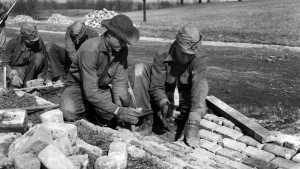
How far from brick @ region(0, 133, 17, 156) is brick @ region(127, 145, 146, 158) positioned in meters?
1.25

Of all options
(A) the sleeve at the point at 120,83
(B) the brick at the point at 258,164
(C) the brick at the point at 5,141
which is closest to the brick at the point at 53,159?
(C) the brick at the point at 5,141

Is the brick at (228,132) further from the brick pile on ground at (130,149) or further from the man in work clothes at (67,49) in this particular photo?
the man in work clothes at (67,49)

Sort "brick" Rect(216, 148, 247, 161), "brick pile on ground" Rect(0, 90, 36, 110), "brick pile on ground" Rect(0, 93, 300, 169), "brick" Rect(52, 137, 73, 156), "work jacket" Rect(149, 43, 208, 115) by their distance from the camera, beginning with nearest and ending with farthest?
"brick pile on ground" Rect(0, 93, 300, 169) → "brick" Rect(52, 137, 73, 156) → "brick" Rect(216, 148, 247, 161) → "work jacket" Rect(149, 43, 208, 115) → "brick pile on ground" Rect(0, 90, 36, 110)

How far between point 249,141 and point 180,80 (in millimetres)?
1249

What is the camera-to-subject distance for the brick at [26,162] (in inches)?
120

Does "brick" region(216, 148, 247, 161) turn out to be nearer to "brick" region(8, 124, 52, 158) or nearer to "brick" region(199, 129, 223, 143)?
"brick" region(199, 129, 223, 143)

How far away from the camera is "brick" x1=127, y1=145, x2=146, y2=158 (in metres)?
3.64

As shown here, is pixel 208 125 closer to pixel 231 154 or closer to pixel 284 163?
pixel 231 154

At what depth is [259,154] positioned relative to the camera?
159 inches

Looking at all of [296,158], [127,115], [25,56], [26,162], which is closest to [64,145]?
[26,162]

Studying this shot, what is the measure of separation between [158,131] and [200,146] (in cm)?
82

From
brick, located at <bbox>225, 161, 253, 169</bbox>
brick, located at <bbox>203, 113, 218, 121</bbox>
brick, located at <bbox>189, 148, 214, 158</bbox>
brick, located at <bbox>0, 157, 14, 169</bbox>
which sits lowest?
brick, located at <bbox>189, 148, 214, 158</bbox>

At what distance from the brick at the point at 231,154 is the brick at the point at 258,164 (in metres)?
0.09

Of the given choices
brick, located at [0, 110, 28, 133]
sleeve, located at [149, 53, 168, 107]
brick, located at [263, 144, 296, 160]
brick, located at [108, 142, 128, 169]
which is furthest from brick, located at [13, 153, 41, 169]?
brick, located at [263, 144, 296, 160]
